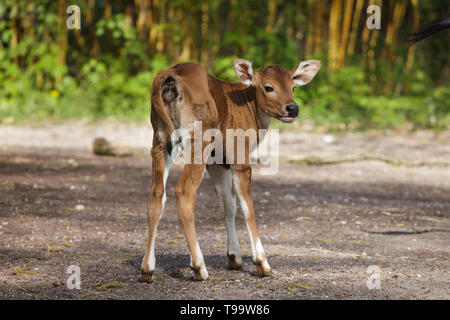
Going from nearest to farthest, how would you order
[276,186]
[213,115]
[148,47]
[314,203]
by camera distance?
[213,115]
[314,203]
[276,186]
[148,47]

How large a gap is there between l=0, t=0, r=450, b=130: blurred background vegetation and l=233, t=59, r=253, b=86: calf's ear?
8.53 meters

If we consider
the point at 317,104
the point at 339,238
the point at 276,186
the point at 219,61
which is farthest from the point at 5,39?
the point at 339,238

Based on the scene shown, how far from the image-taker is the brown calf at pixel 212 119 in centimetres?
430

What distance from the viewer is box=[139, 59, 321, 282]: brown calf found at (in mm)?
4305

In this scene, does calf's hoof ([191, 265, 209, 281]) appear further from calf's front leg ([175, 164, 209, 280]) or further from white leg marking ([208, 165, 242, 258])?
white leg marking ([208, 165, 242, 258])

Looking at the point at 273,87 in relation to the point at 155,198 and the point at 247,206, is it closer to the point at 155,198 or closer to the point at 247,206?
the point at 247,206

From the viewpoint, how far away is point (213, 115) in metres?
4.41

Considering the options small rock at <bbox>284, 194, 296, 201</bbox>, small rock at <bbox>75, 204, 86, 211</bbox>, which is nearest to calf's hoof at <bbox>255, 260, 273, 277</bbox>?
small rock at <bbox>75, 204, 86, 211</bbox>

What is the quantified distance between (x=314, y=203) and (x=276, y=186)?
3.43 ft

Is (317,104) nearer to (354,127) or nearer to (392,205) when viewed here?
(354,127)

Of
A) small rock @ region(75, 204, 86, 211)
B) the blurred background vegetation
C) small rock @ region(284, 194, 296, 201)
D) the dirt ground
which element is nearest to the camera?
the dirt ground

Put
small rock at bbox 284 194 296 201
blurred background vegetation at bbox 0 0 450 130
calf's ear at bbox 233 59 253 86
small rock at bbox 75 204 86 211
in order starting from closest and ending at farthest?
calf's ear at bbox 233 59 253 86 → small rock at bbox 75 204 86 211 → small rock at bbox 284 194 296 201 → blurred background vegetation at bbox 0 0 450 130

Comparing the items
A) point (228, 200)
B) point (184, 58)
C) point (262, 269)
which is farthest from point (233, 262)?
point (184, 58)

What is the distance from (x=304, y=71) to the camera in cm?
480
